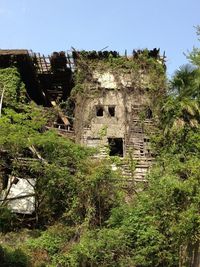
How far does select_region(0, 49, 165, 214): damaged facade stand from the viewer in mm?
22984

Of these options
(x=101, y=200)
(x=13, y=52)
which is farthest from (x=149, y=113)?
(x=13, y=52)

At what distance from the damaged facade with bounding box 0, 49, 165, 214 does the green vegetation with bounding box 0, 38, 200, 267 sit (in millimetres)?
1075

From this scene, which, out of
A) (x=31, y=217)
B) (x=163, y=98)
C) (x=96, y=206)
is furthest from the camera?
(x=163, y=98)

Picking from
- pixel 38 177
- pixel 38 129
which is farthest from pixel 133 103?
pixel 38 177

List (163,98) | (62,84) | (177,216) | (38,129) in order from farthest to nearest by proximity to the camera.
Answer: (62,84) → (163,98) → (38,129) → (177,216)

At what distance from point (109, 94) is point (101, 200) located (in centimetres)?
744

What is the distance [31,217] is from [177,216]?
6624 millimetres

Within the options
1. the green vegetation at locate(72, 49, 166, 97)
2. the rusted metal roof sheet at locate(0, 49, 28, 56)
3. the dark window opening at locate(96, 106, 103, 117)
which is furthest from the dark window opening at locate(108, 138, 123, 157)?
the rusted metal roof sheet at locate(0, 49, 28, 56)

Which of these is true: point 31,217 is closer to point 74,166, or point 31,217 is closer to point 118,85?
point 74,166

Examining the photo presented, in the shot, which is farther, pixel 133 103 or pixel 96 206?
pixel 133 103

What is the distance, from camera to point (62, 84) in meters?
27.3

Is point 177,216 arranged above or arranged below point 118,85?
below

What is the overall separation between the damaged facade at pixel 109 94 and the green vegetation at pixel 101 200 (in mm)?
1075

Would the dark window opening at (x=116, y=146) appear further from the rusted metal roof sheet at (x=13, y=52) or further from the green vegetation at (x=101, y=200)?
the rusted metal roof sheet at (x=13, y=52)
